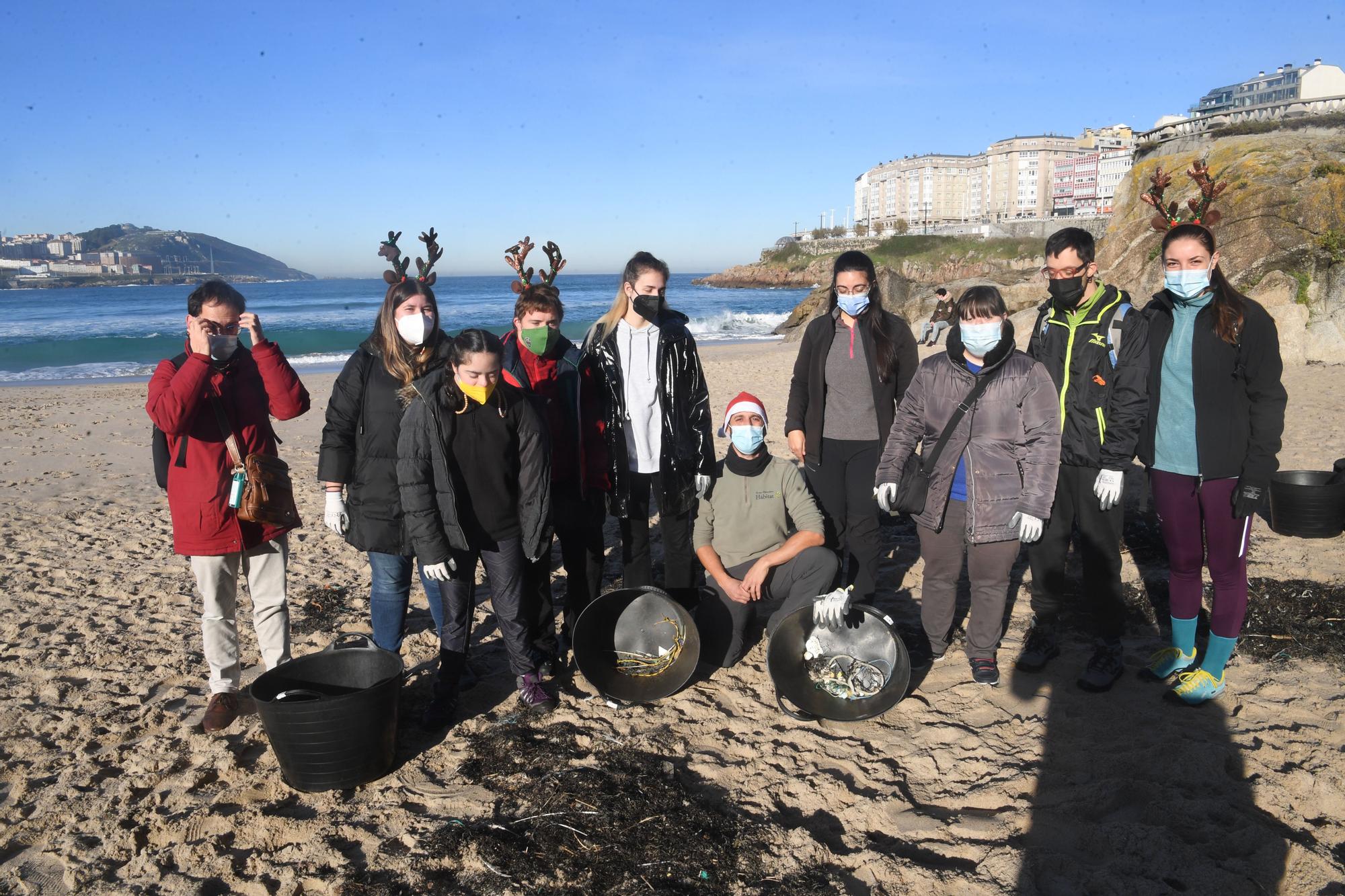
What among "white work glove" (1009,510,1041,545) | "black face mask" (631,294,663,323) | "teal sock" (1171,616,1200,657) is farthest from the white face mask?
"teal sock" (1171,616,1200,657)

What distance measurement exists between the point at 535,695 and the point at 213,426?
73.3 inches

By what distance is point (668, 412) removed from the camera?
160 inches

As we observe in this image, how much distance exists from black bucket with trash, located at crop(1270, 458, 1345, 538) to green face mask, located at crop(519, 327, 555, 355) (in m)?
4.92

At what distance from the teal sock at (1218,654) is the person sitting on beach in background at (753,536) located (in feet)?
5.58

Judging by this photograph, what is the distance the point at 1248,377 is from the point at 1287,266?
11.0 meters

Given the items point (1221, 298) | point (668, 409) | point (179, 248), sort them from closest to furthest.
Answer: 1. point (1221, 298)
2. point (668, 409)
3. point (179, 248)

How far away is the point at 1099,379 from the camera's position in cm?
364

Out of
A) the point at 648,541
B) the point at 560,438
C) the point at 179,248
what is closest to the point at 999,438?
the point at 648,541

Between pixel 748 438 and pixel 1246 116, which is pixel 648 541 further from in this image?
pixel 1246 116

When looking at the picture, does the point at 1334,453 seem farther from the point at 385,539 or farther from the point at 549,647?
the point at 385,539

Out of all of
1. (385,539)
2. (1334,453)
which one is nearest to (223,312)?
(385,539)

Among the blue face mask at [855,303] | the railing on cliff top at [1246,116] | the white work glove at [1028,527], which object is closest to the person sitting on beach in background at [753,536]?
the blue face mask at [855,303]

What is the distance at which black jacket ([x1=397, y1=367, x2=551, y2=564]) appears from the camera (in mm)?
3340

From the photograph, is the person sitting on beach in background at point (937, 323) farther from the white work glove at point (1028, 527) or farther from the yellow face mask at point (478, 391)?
the yellow face mask at point (478, 391)
